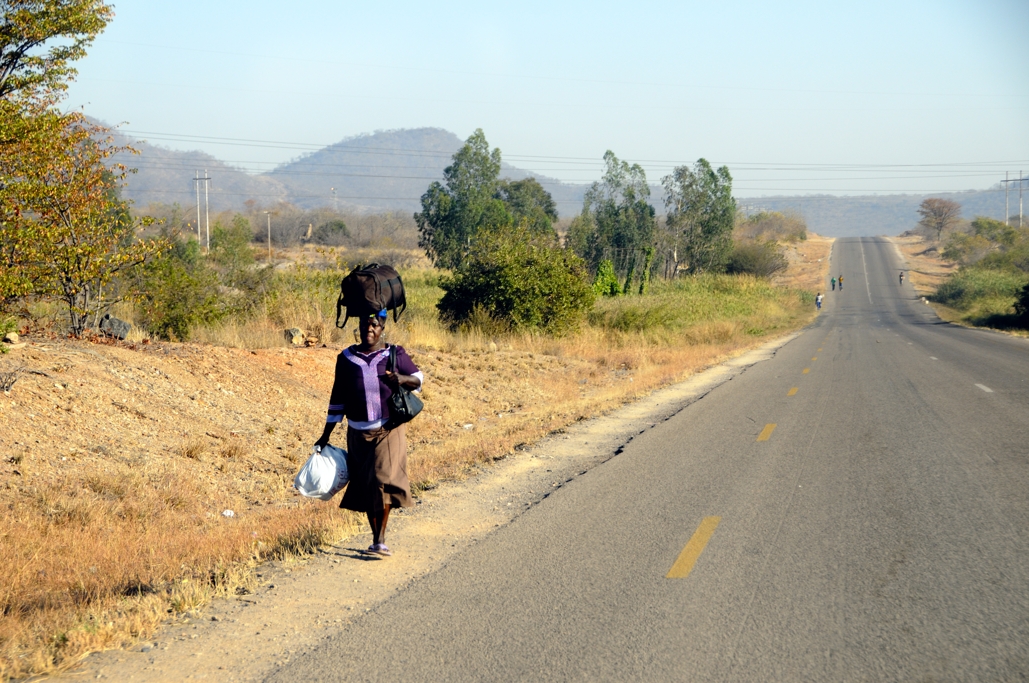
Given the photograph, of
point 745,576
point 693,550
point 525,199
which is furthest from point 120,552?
point 525,199

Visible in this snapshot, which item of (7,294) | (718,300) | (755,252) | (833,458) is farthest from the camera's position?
(755,252)

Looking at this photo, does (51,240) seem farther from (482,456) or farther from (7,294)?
(482,456)

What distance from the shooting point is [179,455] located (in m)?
10.7

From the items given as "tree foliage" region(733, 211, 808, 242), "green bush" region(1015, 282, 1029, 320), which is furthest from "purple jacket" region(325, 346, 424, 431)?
"tree foliage" region(733, 211, 808, 242)

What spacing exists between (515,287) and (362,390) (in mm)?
22071

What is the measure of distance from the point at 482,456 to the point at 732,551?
15.7ft

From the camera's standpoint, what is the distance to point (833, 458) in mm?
10195

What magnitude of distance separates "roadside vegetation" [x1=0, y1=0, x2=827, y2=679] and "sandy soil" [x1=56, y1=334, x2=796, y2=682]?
0.22 meters

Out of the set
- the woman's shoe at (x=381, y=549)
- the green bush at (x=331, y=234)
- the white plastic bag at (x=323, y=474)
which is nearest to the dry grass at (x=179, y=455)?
the woman's shoe at (x=381, y=549)

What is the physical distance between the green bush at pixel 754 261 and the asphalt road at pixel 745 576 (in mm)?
84052

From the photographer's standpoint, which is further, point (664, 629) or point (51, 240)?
point (51, 240)

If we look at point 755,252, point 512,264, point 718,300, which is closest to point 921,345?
point 512,264

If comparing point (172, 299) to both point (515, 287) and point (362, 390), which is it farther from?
point (362, 390)

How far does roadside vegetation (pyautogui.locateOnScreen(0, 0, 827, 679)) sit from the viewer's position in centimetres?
675
